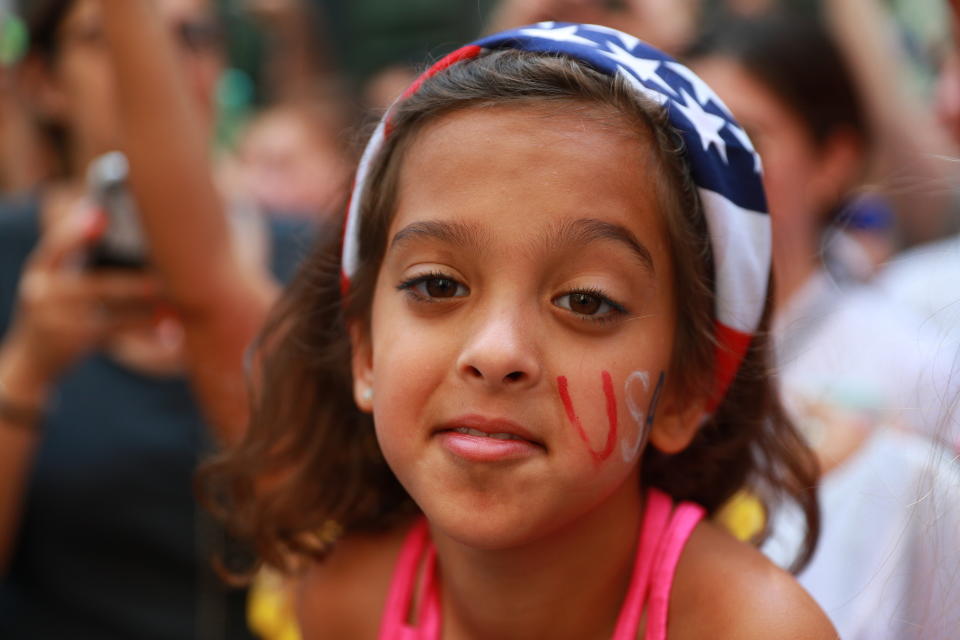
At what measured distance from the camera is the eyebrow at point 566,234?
1.29 metres

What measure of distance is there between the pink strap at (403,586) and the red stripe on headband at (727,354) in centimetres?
49

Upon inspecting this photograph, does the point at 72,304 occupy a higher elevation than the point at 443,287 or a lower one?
lower

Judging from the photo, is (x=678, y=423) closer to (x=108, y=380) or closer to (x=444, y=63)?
(x=444, y=63)

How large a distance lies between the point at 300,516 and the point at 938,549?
38.1 inches

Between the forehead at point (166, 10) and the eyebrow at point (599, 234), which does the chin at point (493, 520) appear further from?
the forehead at point (166, 10)

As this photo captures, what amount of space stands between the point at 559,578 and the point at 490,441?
30 centimetres

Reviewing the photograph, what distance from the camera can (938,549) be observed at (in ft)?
4.32

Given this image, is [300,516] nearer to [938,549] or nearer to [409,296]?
[409,296]

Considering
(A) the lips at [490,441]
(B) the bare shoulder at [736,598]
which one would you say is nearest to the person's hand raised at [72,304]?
(A) the lips at [490,441]

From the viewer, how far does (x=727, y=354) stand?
4.80 ft

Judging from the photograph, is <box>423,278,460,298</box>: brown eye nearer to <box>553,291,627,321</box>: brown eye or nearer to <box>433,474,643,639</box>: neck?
<box>553,291,627,321</box>: brown eye

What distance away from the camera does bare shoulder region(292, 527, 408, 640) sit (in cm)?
165

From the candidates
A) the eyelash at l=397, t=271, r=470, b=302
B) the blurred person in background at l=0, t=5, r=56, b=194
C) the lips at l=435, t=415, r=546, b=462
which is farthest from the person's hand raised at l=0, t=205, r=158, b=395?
the lips at l=435, t=415, r=546, b=462

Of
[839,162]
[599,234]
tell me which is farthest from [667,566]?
[839,162]
